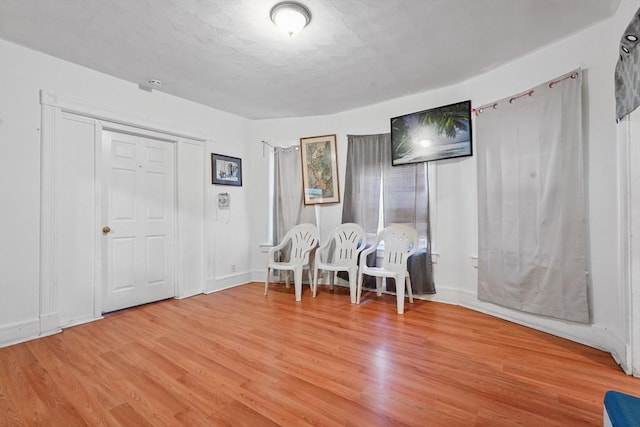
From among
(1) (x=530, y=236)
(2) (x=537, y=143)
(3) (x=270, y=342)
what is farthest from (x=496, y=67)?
(3) (x=270, y=342)

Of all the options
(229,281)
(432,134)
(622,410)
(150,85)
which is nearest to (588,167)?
(432,134)

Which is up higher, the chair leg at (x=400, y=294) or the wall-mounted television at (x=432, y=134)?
the wall-mounted television at (x=432, y=134)

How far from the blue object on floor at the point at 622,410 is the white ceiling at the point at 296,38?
2.33 metres

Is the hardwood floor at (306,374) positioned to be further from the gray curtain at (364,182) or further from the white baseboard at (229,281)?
the gray curtain at (364,182)

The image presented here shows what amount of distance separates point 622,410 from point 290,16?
2629 millimetres

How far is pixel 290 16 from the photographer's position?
197cm

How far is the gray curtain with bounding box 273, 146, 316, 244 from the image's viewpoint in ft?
13.9

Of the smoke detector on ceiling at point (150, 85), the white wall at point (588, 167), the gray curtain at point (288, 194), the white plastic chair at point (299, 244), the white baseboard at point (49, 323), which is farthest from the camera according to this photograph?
the gray curtain at point (288, 194)

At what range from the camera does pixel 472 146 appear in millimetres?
3088

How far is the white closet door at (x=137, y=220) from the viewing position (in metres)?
3.03

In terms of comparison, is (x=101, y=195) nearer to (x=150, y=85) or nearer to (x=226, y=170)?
(x=150, y=85)

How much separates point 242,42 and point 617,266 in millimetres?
3402

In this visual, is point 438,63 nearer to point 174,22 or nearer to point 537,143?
point 537,143

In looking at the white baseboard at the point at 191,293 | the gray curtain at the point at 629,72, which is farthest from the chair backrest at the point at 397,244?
the white baseboard at the point at 191,293
